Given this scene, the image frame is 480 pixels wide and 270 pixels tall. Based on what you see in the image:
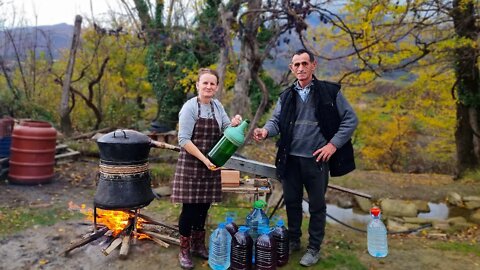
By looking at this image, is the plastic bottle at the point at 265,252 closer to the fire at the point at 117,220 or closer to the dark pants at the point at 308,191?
the dark pants at the point at 308,191

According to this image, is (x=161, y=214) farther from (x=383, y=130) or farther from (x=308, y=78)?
(x=383, y=130)

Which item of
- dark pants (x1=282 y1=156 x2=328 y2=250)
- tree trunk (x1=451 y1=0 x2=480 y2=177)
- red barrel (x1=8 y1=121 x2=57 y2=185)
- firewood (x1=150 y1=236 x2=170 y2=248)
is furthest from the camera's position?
tree trunk (x1=451 y1=0 x2=480 y2=177)

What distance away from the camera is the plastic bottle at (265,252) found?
3.38m

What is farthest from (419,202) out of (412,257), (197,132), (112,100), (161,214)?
(112,100)

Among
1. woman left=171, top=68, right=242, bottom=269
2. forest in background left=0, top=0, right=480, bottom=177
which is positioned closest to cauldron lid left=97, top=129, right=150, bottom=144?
woman left=171, top=68, right=242, bottom=269

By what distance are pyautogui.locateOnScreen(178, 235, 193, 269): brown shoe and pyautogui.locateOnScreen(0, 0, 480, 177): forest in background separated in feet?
16.2

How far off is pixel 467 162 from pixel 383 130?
4.19m

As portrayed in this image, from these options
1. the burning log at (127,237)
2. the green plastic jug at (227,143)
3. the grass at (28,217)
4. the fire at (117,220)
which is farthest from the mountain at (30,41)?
the green plastic jug at (227,143)

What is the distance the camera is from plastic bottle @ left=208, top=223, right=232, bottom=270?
11.6 feet

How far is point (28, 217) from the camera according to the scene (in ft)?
16.7

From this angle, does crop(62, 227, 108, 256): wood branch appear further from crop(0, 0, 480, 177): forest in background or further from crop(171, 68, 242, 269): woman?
crop(0, 0, 480, 177): forest in background

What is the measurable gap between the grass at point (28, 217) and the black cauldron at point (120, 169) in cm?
170

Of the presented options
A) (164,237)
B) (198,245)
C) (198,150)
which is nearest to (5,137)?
(164,237)

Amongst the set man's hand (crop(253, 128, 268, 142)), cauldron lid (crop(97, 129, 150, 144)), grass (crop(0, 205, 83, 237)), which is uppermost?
man's hand (crop(253, 128, 268, 142))
